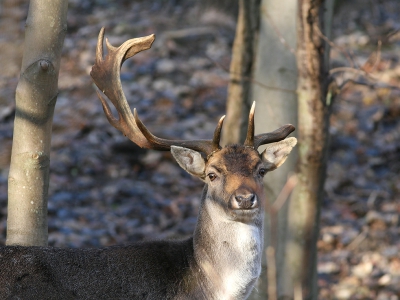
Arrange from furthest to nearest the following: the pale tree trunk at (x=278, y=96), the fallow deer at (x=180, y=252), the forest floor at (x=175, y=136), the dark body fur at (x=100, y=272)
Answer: the forest floor at (x=175, y=136)
the pale tree trunk at (x=278, y=96)
the fallow deer at (x=180, y=252)
the dark body fur at (x=100, y=272)

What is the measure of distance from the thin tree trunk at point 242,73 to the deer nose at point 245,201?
13.0 ft

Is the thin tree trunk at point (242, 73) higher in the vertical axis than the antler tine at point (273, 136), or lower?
higher

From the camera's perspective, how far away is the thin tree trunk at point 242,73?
31.4 feet

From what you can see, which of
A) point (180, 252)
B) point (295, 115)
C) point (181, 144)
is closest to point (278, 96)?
point (295, 115)

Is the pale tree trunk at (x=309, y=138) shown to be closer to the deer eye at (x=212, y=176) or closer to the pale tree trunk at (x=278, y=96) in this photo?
the pale tree trunk at (x=278, y=96)

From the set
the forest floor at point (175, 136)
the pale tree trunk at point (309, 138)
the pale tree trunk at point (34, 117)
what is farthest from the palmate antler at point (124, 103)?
the pale tree trunk at point (309, 138)

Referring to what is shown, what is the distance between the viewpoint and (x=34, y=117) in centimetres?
579

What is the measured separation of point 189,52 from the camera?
16.2m

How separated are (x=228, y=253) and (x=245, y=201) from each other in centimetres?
52

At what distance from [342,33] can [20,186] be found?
13.6m

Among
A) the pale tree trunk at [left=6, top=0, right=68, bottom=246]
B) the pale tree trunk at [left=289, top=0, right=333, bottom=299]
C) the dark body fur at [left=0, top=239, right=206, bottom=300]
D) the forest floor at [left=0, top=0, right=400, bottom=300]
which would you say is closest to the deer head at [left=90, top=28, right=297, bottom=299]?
the dark body fur at [left=0, top=239, right=206, bottom=300]

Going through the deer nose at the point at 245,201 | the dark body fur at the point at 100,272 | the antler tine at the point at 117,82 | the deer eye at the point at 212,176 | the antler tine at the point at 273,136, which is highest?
the antler tine at the point at 117,82

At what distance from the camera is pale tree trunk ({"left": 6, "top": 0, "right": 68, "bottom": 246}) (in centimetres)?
575

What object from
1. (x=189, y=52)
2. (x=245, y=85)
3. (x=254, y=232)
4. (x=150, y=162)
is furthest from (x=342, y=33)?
(x=254, y=232)
